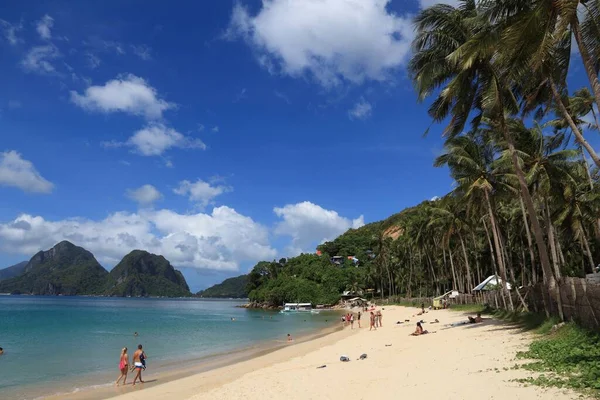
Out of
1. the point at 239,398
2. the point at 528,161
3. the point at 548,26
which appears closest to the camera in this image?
the point at 548,26

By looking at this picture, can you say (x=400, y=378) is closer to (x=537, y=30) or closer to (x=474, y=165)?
(x=537, y=30)

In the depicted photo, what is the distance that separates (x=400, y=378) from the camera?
10.3 meters

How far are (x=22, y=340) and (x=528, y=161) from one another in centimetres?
3700

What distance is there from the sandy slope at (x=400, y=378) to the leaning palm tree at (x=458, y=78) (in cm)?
495

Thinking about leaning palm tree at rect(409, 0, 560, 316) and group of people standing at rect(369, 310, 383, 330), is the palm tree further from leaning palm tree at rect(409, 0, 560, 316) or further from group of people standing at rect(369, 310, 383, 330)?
group of people standing at rect(369, 310, 383, 330)

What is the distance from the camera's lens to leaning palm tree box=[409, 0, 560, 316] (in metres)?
15.9

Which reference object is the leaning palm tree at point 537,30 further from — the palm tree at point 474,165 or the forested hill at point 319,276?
the forested hill at point 319,276

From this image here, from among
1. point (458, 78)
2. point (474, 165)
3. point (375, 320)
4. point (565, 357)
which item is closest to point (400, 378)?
point (565, 357)

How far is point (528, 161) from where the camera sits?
20.0 metres

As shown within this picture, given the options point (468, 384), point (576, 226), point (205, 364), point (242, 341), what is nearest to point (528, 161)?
point (576, 226)

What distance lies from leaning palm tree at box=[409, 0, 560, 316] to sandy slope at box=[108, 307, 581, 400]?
16.2 ft

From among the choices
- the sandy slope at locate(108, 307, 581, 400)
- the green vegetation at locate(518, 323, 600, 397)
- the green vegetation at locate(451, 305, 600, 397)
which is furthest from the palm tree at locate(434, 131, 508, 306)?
the green vegetation at locate(518, 323, 600, 397)

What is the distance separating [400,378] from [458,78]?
1139cm

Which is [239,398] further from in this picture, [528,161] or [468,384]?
[528,161]
